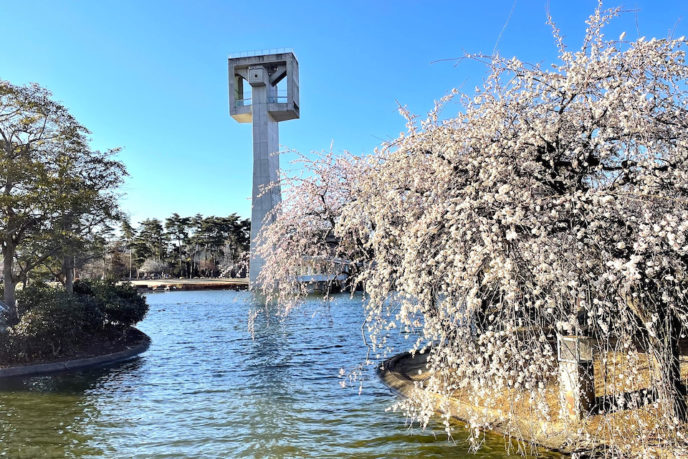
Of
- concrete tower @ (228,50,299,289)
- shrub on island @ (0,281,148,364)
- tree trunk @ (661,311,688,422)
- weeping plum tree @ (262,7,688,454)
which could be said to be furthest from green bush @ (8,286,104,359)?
concrete tower @ (228,50,299,289)

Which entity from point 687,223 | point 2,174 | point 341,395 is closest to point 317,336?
point 341,395

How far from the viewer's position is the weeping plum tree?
4398mm

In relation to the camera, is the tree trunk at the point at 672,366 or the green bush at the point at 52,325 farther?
the green bush at the point at 52,325

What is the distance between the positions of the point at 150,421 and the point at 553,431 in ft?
22.0

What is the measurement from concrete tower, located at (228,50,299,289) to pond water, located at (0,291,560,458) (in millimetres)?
38704

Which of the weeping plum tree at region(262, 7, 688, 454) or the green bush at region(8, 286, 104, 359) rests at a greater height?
the weeping plum tree at region(262, 7, 688, 454)

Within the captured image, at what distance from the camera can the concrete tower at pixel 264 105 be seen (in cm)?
5378

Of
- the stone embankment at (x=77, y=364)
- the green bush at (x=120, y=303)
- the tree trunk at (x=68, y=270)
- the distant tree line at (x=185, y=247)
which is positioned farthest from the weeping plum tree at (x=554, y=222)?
the distant tree line at (x=185, y=247)

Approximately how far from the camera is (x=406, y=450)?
7.09m

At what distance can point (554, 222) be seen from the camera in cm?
484

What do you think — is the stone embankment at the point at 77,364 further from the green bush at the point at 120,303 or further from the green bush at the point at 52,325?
the green bush at the point at 120,303

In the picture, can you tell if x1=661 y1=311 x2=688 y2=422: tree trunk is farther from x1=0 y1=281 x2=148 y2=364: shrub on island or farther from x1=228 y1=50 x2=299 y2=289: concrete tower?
x1=228 y1=50 x2=299 y2=289: concrete tower

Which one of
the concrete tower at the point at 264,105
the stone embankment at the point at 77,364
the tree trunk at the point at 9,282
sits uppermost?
the concrete tower at the point at 264,105

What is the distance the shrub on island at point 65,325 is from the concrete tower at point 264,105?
1373 inches
